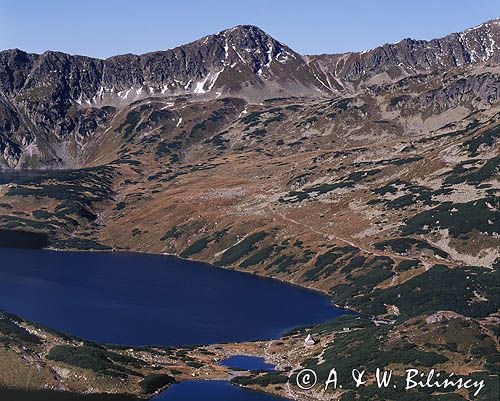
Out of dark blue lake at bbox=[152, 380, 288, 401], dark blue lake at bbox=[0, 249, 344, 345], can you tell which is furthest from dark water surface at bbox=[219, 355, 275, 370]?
dark blue lake at bbox=[0, 249, 344, 345]

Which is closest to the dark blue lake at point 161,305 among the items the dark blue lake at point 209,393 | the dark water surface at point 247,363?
the dark water surface at point 247,363

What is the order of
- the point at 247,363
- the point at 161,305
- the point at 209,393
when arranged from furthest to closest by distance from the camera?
the point at 161,305 → the point at 247,363 → the point at 209,393

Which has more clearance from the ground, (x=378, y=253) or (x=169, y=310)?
(x=378, y=253)

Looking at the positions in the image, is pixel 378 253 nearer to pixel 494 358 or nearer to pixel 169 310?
pixel 169 310

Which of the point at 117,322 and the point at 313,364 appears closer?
the point at 313,364

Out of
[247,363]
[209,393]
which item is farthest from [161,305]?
[209,393]

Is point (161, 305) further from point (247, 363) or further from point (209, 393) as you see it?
point (209, 393)

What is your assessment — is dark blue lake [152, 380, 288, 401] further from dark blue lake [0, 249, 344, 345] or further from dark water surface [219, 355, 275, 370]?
dark blue lake [0, 249, 344, 345]

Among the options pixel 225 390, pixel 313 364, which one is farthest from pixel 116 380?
pixel 313 364
